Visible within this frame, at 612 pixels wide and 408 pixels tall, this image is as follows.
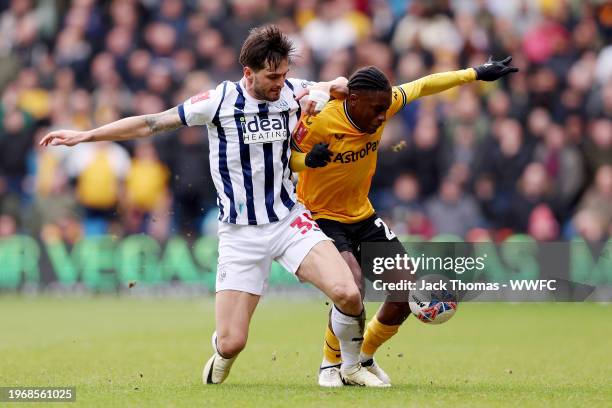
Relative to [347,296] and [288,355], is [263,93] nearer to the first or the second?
[347,296]

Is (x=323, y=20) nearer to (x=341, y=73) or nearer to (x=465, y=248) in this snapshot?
(x=341, y=73)

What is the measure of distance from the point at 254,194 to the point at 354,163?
857 millimetres

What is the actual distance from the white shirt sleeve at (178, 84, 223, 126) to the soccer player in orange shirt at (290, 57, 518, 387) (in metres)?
0.67

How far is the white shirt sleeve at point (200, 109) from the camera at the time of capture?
913 cm

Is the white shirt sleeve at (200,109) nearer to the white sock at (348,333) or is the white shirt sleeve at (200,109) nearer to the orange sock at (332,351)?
the white sock at (348,333)

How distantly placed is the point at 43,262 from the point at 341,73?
18.8 ft

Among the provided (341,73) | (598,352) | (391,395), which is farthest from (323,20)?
(391,395)

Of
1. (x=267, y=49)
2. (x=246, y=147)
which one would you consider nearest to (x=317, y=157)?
(x=246, y=147)

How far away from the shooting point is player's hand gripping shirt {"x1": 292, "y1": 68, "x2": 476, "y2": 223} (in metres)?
9.45

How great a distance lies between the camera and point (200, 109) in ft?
30.0

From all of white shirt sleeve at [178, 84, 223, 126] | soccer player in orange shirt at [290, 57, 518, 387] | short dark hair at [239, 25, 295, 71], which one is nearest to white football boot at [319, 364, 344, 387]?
soccer player in orange shirt at [290, 57, 518, 387]

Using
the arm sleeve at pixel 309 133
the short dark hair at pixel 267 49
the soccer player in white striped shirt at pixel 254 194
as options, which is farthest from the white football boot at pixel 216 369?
the short dark hair at pixel 267 49

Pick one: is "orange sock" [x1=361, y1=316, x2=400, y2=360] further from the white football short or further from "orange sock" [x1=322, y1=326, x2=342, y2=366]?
the white football short
